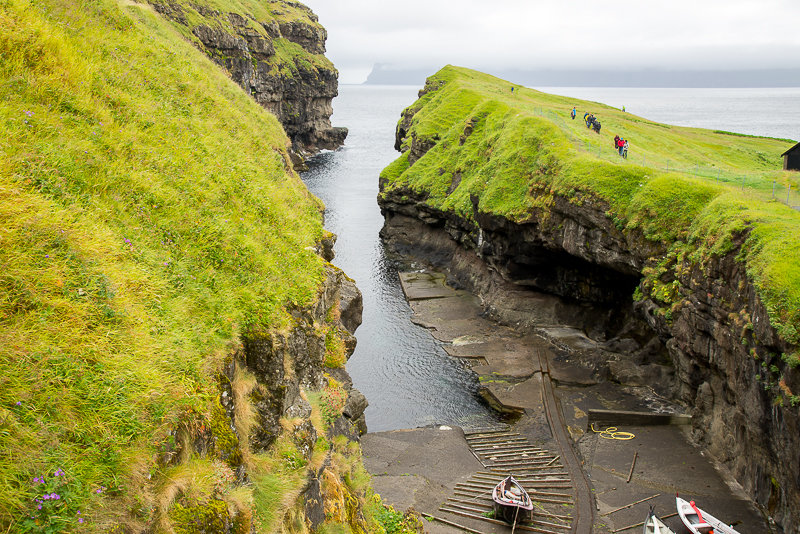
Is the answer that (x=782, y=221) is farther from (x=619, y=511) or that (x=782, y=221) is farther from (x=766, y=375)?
(x=619, y=511)

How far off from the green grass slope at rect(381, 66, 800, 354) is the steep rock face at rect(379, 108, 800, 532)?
4.00ft

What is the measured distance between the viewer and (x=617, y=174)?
48.2m

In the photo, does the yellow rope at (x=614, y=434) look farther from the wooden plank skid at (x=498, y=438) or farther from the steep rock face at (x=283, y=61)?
the steep rock face at (x=283, y=61)

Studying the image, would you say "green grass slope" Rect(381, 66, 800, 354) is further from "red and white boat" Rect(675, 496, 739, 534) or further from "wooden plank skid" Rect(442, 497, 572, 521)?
"wooden plank skid" Rect(442, 497, 572, 521)

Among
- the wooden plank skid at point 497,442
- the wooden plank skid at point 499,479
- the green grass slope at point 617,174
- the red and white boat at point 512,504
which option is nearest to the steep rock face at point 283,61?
the green grass slope at point 617,174

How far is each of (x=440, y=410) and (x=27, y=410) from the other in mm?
40546

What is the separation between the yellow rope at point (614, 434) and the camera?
38.3m

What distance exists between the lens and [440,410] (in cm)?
4572

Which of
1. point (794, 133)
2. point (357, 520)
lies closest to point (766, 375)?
point (357, 520)

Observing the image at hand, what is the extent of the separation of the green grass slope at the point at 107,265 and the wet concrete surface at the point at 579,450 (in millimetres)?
20911

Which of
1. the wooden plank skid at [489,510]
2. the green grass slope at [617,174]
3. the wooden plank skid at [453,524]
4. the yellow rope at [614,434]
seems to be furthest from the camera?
the yellow rope at [614,434]

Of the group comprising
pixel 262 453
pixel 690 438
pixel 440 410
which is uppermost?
pixel 262 453

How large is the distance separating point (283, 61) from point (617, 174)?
12133 centimetres

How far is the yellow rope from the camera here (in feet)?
126
